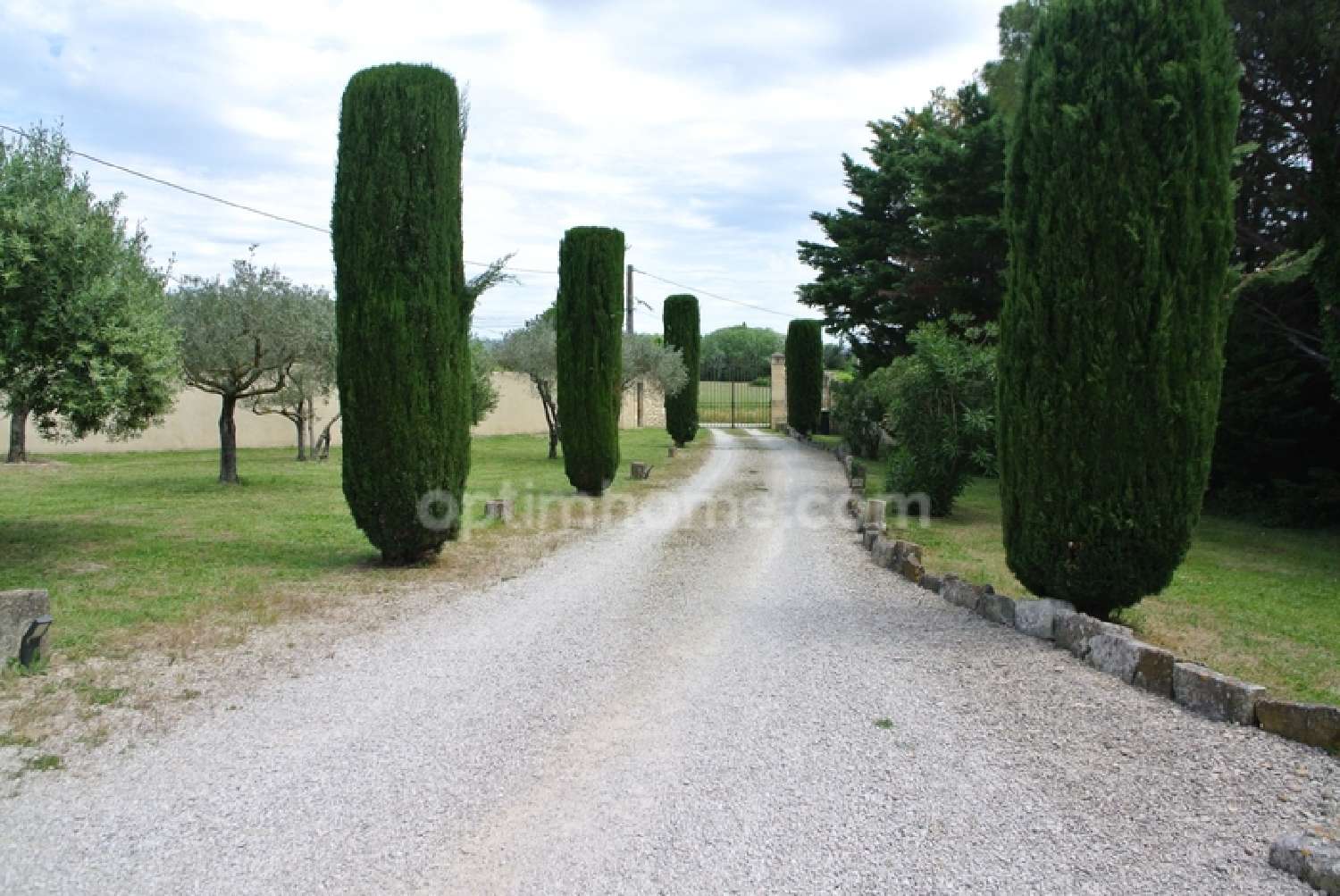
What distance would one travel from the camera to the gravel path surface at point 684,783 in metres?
2.88

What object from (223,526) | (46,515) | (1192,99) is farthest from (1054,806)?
(46,515)

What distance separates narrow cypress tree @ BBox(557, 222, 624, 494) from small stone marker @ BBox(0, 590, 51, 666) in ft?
30.3

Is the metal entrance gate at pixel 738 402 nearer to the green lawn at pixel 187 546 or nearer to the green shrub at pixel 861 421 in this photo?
the green shrub at pixel 861 421

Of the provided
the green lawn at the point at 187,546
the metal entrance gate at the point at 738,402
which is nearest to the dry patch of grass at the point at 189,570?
the green lawn at the point at 187,546

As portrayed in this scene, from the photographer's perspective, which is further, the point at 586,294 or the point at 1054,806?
the point at 586,294

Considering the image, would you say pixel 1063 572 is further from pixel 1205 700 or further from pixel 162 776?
pixel 162 776

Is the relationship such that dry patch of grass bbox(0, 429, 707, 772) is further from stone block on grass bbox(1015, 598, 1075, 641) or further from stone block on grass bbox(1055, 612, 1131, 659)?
stone block on grass bbox(1055, 612, 1131, 659)

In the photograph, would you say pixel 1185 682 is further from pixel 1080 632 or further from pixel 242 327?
pixel 242 327

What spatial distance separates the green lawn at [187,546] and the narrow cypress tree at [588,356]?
0.64 m

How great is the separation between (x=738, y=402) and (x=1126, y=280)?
3471 centimetres

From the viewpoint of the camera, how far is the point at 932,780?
3.53 m

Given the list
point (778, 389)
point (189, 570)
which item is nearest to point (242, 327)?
point (189, 570)

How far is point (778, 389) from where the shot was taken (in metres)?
35.8

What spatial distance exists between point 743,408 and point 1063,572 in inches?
1330
